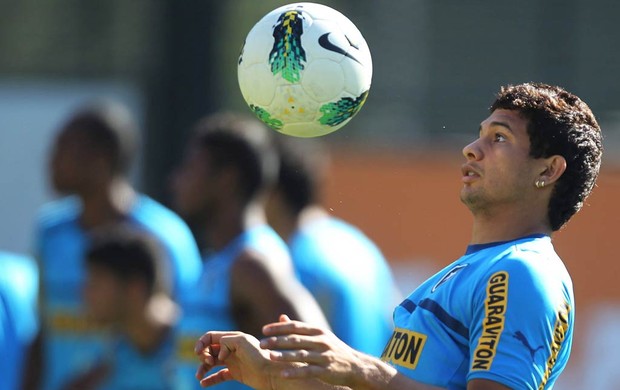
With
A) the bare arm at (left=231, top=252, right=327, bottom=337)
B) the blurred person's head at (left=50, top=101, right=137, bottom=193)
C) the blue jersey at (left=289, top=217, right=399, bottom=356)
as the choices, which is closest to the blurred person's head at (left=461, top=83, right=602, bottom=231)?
the bare arm at (left=231, top=252, right=327, bottom=337)

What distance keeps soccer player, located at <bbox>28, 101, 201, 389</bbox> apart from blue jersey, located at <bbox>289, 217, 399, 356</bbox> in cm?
80

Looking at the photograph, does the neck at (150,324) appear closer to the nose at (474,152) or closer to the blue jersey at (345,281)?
the blue jersey at (345,281)

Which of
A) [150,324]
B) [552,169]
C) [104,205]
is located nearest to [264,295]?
[150,324]

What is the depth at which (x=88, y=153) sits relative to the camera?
855 centimetres

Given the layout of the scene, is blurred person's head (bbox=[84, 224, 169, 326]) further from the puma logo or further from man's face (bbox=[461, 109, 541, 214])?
the puma logo

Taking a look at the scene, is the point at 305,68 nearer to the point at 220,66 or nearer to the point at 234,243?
the point at 234,243

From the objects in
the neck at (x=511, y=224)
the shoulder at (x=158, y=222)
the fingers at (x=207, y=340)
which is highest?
the neck at (x=511, y=224)

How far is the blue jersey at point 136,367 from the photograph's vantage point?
25.0 feet

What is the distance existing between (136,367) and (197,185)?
3.85 feet

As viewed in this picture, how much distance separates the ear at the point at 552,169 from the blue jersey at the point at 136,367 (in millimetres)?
3761

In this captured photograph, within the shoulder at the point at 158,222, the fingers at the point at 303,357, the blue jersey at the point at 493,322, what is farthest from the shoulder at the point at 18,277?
the fingers at the point at 303,357

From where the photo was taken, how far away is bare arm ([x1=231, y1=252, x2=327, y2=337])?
6.37 metres

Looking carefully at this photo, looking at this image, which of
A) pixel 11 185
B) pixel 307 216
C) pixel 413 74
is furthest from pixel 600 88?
pixel 11 185

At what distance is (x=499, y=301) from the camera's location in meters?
3.86
